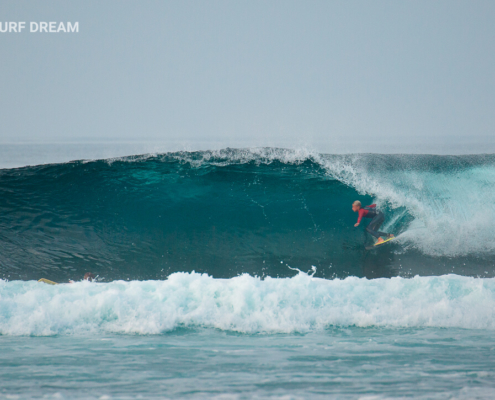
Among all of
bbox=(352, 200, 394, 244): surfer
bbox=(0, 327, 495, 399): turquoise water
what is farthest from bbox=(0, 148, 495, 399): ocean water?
bbox=(352, 200, 394, 244): surfer

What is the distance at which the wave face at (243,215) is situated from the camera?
568 centimetres

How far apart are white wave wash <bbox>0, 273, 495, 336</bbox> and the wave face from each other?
102 centimetres

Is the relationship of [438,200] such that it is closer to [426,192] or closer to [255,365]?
[426,192]

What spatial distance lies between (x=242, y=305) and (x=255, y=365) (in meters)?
1.21

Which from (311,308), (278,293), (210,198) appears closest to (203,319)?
(278,293)

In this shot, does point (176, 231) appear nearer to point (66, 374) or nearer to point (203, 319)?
point (203, 319)

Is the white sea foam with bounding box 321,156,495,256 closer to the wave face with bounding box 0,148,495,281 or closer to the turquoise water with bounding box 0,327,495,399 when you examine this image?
the wave face with bounding box 0,148,495,281

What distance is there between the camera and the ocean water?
2645mm

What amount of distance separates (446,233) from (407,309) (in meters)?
2.61

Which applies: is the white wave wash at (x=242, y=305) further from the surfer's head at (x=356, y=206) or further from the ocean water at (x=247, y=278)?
the surfer's head at (x=356, y=206)

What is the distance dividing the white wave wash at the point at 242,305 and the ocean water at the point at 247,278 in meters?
0.02

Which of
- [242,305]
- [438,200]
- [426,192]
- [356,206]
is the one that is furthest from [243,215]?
[438,200]

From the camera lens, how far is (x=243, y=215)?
21.1ft

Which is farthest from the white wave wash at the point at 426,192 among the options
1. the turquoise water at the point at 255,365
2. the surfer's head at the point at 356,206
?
the turquoise water at the point at 255,365
